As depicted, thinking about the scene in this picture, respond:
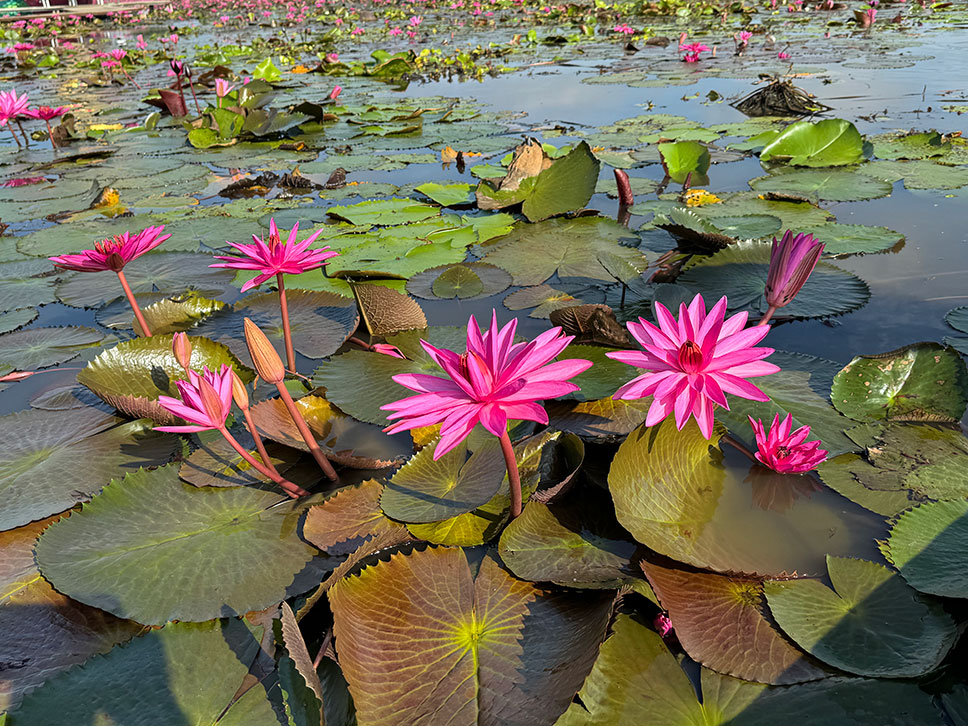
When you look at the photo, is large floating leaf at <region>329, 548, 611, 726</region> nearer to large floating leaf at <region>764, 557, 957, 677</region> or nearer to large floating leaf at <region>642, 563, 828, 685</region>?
large floating leaf at <region>642, 563, 828, 685</region>

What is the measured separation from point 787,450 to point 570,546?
562 millimetres

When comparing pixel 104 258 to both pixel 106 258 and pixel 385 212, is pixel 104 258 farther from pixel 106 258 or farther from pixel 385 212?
pixel 385 212

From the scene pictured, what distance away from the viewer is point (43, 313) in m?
2.46

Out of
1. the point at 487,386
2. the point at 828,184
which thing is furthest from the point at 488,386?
the point at 828,184

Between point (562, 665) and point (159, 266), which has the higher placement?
point (159, 266)

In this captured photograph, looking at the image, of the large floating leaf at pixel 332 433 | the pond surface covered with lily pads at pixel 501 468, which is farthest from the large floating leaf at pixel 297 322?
the large floating leaf at pixel 332 433

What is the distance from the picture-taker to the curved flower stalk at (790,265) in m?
1.43

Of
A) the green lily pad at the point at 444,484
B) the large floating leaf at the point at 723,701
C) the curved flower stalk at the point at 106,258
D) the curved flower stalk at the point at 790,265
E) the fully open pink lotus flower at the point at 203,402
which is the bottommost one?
the large floating leaf at the point at 723,701

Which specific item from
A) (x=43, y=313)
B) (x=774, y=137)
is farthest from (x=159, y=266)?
(x=774, y=137)

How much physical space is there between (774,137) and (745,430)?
10.1ft

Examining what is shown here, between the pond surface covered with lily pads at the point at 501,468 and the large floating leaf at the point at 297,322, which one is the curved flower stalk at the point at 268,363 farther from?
the large floating leaf at the point at 297,322

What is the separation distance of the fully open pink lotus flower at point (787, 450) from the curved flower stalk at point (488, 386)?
614 mm

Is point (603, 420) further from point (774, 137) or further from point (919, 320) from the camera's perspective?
point (774, 137)

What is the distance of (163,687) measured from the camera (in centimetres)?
100
